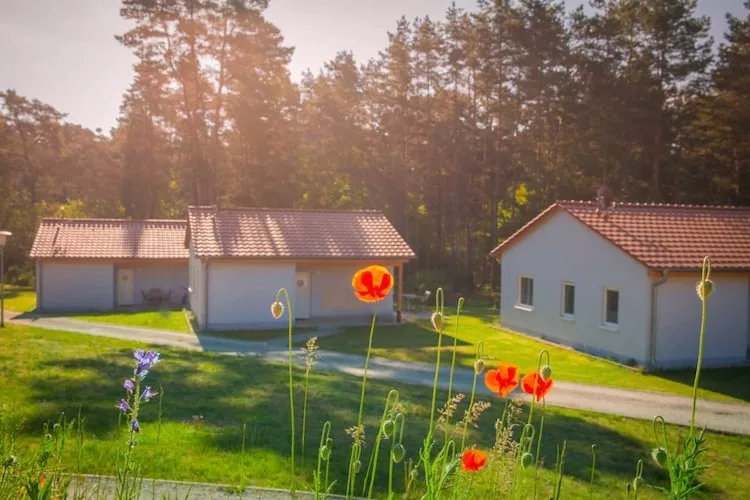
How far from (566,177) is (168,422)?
33759 millimetres

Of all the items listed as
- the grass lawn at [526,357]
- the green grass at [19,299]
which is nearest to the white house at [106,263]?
the green grass at [19,299]

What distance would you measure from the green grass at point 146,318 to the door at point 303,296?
415 centimetres

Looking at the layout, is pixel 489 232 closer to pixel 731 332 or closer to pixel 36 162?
pixel 731 332

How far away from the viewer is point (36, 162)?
5634cm

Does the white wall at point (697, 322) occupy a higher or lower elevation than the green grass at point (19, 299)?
higher

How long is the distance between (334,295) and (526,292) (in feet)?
24.1

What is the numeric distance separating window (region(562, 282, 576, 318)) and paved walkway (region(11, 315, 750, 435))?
5.46m

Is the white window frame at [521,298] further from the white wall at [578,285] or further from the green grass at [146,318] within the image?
the green grass at [146,318]

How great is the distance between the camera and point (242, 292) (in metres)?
23.8

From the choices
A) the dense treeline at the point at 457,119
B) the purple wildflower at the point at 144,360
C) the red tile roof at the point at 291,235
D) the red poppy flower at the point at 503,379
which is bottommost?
the red poppy flower at the point at 503,379

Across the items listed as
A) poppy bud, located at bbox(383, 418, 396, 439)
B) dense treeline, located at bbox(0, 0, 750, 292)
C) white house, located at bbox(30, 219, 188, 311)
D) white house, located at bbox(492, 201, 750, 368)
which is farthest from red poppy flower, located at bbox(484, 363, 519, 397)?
dense treeline, located at bbox(0, 0, 750, 292)

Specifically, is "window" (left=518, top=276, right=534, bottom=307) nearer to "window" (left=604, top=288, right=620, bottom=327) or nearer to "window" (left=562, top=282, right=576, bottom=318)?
"window" (left=562, top=282, right=576, bottom=318)

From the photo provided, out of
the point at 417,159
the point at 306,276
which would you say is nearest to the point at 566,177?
the point at 417,159

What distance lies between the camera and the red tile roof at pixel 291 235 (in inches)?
957
